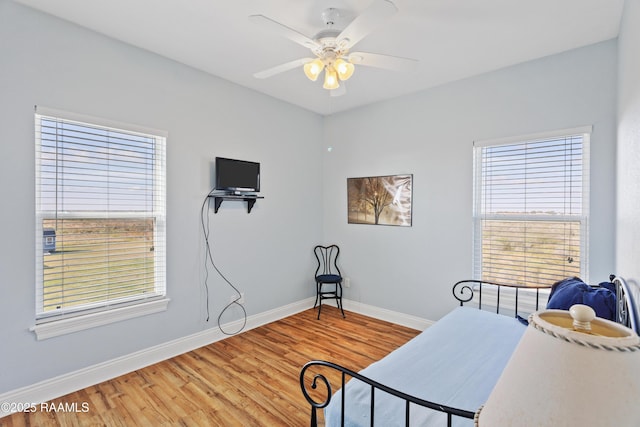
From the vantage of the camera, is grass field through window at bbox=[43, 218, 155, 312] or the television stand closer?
grass field through window at bbox=[43, 218, 155, 312]

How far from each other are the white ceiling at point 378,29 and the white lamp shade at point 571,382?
7.21ft

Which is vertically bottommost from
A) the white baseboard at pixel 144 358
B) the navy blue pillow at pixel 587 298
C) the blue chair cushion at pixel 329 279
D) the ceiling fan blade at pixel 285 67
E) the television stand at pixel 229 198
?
the white baseboard at pixel 144 358

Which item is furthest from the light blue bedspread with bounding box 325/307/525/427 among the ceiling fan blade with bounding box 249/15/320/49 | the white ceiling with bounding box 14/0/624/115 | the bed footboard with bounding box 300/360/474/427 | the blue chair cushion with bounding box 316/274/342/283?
the white ceiling with bounding box 14/0/624/115

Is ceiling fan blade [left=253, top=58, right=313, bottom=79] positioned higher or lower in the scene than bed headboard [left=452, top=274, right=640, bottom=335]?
higher

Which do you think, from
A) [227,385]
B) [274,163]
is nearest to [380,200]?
[274,163]

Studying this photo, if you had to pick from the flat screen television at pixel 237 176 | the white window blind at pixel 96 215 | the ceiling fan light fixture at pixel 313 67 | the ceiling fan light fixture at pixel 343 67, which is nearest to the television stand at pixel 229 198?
the flat screen television at pixel 237 176

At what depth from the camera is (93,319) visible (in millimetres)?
2434

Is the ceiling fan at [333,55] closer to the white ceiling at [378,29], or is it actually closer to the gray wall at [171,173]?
the white ceiling at [378,29]

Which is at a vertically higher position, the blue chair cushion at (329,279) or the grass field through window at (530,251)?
the grass field through window at (530,251)

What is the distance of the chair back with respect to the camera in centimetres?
443

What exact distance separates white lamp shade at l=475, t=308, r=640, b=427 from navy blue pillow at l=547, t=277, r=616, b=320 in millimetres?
1501

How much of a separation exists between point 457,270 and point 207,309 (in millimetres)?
2690

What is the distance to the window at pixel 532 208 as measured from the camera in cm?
263

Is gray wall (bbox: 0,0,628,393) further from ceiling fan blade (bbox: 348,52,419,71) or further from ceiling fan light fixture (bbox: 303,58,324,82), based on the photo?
ceiling fan light fixture (bbox: 303,58,324,82)
